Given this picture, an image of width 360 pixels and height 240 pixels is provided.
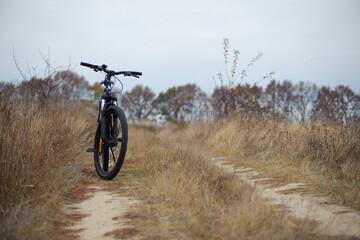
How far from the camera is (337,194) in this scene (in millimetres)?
3109

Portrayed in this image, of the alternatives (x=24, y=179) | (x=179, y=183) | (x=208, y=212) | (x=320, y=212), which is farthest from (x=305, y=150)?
(x=24, y=179)

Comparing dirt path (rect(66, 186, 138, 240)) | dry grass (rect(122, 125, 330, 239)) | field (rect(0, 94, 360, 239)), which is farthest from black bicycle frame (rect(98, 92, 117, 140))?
dirt path (rect(66, 186, 138, 240))

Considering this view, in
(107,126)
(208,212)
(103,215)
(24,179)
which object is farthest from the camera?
(107,126)

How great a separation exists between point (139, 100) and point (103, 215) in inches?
1819

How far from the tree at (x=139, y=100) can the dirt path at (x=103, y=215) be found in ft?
144

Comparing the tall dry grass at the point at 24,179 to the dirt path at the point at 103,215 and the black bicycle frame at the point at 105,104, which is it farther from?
the black bicycle frame at the point at 105,104

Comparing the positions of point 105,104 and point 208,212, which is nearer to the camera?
point 208,212

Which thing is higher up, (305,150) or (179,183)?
(305,150)

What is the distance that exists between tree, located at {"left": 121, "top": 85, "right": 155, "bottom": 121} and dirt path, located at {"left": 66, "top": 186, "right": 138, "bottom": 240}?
43742 millimetres

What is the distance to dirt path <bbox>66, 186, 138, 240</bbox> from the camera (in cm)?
221

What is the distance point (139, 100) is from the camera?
48.2 meters

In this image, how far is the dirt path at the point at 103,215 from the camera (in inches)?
86.8

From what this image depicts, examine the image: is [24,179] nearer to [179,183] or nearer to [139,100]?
[179,183]

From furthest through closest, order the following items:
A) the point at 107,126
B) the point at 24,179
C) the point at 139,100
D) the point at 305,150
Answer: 1. the point at 139,100
2. the point at 305,150
3. the point at 107,126
4. the point at 24,179
